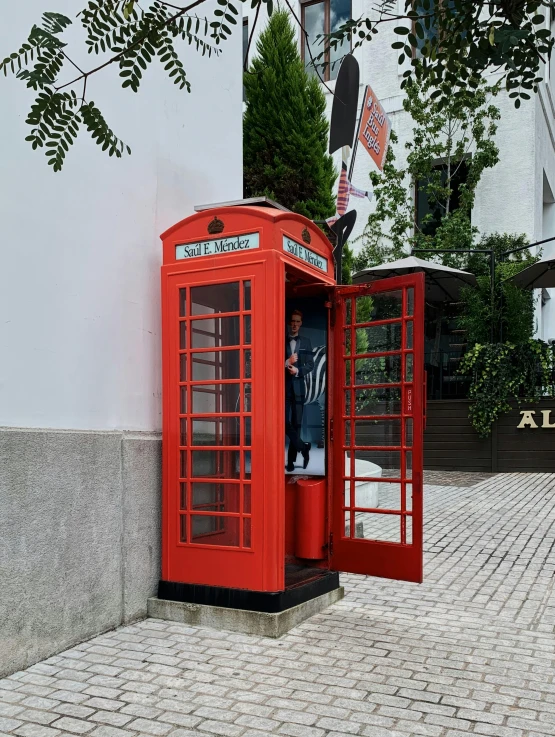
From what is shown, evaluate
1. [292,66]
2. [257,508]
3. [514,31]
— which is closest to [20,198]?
[257,508]

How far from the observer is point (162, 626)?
489 centimetres

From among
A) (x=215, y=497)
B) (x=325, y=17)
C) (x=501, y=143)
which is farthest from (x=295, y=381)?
(x=325, y=17)

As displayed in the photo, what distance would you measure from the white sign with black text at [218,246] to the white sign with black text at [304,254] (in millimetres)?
236

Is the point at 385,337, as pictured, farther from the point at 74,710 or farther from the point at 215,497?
the point at 74,710

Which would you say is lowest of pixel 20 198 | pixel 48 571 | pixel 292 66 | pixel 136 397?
pixel 48 571

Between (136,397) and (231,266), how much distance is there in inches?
44.5

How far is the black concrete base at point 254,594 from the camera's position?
15.4 feet

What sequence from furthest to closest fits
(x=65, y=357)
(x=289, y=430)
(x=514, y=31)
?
1. (x=289, y=430)
2. (x=65, y=357)
3. (x=514, y=31)

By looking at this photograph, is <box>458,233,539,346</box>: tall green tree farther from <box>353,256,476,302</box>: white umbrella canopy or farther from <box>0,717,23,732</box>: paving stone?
<box>0,717,23,732</box>: paving stone

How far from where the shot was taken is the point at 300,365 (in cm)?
570

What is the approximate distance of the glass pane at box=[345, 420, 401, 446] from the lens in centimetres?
544

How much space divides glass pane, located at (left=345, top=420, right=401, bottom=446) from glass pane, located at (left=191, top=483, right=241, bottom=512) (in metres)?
1.18

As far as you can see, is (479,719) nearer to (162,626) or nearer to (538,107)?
(162,626)

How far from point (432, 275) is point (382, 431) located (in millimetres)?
Answer: 10142
